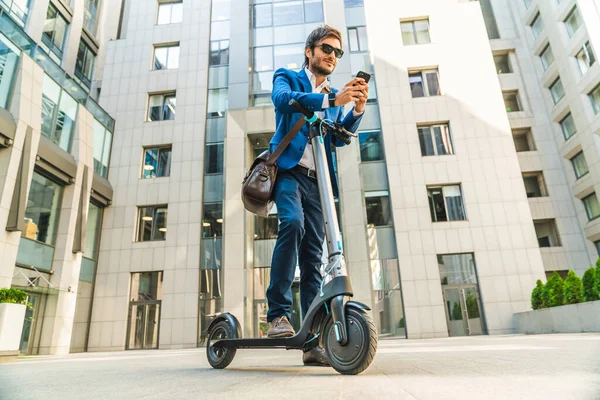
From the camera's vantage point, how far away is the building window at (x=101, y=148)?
15.9m

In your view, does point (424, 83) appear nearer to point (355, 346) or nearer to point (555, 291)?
point (555, 291)

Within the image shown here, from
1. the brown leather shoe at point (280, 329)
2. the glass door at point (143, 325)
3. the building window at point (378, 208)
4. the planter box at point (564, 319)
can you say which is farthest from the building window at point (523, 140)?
the brown leather shoe at point (280, 329)

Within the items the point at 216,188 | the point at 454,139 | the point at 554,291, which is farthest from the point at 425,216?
the point at 216,188

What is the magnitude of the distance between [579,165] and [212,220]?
20853 millimetres

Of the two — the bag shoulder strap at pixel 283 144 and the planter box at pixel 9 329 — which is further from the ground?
the bag shoulder strap at pixel 283 144

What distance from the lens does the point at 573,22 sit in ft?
67.1

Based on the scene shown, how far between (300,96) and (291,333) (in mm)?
1439

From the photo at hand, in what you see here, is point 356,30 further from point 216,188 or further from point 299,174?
point 299,174

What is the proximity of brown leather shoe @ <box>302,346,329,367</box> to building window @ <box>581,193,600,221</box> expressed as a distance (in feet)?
76.5

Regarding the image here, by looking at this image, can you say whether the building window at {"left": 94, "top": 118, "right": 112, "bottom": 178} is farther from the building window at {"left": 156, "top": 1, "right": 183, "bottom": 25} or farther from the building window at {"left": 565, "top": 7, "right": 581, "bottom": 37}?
the building window at {"left": 565, "top": 7, "right": 581, "bottom": 37}

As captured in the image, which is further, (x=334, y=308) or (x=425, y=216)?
(x=425, y=216)

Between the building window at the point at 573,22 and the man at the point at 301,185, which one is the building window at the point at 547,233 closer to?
the building window at the point at 573,22

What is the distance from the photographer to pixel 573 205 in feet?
67.5

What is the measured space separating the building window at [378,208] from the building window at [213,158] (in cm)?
692
